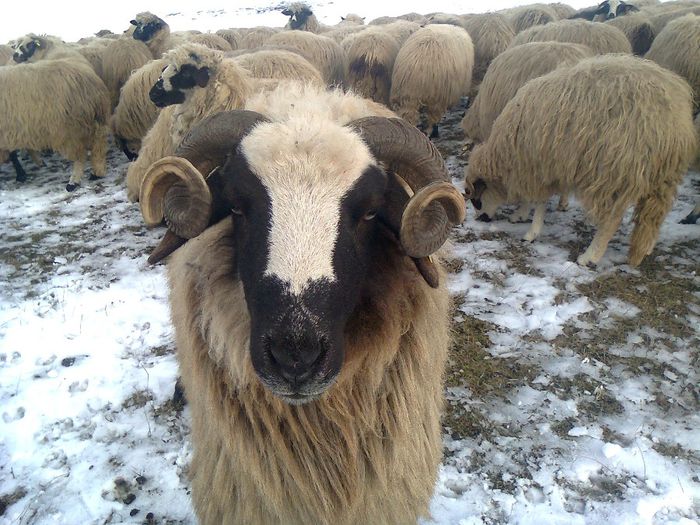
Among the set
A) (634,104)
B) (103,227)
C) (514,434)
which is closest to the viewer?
(514,434)

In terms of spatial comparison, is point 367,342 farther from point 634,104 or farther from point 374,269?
point 634,104

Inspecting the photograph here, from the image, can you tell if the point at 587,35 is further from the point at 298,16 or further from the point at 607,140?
the point at 298,16

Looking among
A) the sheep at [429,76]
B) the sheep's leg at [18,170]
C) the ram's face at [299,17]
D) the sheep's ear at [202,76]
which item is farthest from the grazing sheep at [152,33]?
the sheep's ear at [202,76]

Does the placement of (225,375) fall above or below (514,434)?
above

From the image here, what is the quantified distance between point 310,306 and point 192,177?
2.13ft

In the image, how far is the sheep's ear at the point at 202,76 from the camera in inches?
161

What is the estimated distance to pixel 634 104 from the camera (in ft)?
13.2

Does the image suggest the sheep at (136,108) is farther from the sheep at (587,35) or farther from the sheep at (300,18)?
the sheep at (300,18)

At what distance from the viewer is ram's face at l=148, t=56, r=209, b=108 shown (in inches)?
161

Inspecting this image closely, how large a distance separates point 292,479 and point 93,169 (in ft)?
24.9

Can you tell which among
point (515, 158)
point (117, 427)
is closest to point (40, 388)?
point (117, 427)

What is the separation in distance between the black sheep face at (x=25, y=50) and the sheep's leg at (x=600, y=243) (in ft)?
37.0

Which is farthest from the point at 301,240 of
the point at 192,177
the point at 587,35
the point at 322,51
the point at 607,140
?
the point at 322,51

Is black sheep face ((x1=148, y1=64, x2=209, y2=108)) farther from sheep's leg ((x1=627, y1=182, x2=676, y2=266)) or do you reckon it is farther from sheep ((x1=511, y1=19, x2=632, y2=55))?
sheep ((x1=511, y1=19, x2=632, y2=55))
